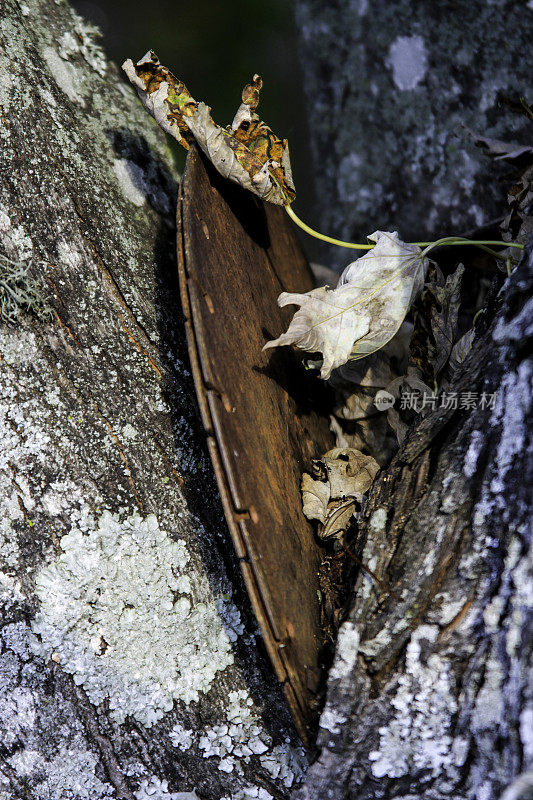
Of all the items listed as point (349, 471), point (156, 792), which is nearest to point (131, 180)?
point (349, 471)

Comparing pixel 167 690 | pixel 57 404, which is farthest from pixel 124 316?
pixel 167 690

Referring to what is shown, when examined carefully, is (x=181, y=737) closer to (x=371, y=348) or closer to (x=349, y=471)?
(x=349, y=471)

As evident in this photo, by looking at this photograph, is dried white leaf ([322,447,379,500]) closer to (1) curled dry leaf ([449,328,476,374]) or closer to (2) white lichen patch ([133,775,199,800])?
(1) curled dry leaf ([449,328,476,374])

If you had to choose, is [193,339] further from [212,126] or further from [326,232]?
[326,232]

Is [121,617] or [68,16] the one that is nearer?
[121,617]

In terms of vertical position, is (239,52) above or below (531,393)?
above

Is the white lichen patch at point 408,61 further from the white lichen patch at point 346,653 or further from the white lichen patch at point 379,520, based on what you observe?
the white lichen patch at point 346,653
